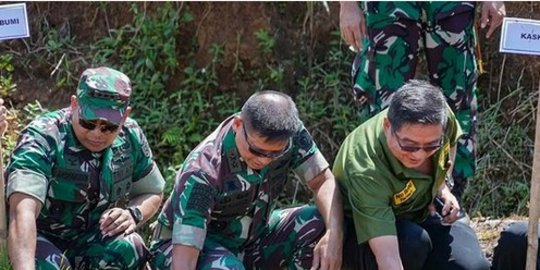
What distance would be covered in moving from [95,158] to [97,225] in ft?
0.83

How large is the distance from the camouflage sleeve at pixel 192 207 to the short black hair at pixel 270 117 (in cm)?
26

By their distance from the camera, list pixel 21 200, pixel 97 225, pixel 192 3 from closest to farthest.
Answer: pixel 21 200 < pixel 97 225 < pixel 192 3

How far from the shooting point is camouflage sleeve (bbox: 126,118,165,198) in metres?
3.77

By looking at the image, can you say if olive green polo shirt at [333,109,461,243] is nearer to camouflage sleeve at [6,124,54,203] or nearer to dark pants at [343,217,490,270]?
dark pants at [343,217,490,270]

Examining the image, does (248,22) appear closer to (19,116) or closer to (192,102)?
(192,102)

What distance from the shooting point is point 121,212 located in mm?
3764

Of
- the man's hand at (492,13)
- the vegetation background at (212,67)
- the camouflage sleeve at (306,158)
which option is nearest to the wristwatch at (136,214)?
the camouflage sleeve at (306,158)

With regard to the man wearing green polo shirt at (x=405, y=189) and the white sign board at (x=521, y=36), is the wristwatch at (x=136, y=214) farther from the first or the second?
the white sign board at (x=521, y=36)

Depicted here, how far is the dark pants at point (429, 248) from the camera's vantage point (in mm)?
3607

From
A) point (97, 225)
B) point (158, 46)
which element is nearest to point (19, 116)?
point (158, 46)

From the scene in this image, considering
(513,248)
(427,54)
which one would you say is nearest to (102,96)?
(427,54)

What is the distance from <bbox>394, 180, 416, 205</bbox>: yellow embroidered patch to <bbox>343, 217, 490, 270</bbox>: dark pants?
0.09 metres

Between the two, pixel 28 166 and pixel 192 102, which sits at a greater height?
pixel 28 166

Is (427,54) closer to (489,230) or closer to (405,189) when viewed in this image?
(405,189)
